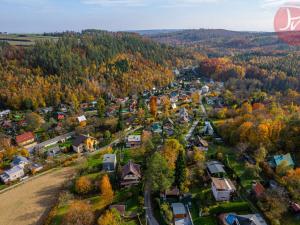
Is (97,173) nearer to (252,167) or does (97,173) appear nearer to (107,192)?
(107,192)

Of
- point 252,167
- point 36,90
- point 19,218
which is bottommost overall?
point 19,218

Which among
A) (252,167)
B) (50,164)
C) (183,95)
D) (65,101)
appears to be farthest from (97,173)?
(183,95)

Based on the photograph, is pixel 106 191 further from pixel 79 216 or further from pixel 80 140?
pixel 80 140

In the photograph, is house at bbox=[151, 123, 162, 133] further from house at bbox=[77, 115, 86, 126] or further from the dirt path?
the dirt path

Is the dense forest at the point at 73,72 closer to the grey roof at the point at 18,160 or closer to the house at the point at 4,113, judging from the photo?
the house at the point at 4,113

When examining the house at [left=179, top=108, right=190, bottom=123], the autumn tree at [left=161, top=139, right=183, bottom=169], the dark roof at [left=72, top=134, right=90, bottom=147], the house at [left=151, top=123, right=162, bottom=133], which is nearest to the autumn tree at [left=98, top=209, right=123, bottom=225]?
the autumn tree at [left=161, top=139, right=183, bottom=169]
